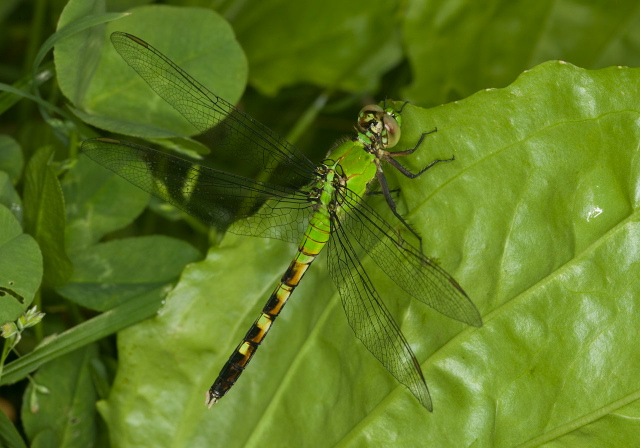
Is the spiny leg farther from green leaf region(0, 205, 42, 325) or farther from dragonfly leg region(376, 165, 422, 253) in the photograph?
green leaf region(0, 205, 42, 325)

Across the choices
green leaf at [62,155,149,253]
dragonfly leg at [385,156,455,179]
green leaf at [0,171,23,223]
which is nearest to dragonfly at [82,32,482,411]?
dragonfly leg at [385,156,455,179]

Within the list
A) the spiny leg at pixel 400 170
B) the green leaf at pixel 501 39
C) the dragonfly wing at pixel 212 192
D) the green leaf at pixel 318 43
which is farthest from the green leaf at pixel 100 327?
the green leaf at pixel 501 39

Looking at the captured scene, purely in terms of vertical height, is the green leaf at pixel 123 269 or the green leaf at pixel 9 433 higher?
the green leaf at pixel 123 269

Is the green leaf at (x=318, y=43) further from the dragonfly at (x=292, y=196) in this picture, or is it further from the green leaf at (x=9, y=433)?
the green leaf at (x=9, y=433)

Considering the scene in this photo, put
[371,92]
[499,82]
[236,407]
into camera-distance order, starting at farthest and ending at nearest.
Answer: [371,92] → [499,82] → [236,407]

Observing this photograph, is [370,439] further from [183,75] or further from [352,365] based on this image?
[183,75]

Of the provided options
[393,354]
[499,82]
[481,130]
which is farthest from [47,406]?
[499,82]
